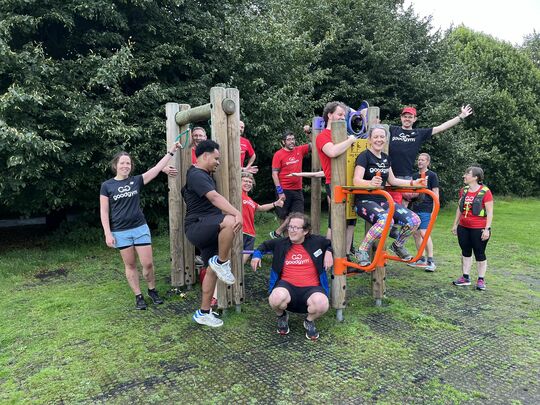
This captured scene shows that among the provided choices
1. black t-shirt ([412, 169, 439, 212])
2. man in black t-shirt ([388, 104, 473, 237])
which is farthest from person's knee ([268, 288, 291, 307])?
black t-shirt ([412, 169, 439, 212])

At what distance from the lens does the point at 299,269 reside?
3941mm

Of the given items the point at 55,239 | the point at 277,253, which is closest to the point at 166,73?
the point at 55,239

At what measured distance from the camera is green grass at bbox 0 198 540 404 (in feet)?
9.66

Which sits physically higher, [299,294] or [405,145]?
[405,145]

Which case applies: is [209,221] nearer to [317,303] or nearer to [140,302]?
[317,303]

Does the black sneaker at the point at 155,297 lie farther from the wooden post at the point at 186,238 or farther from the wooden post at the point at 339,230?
the wooden post at the point at 339,230

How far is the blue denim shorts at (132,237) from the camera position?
4.38 meters

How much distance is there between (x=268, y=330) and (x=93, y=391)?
1.62 meters

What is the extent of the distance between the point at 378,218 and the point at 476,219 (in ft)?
5.88

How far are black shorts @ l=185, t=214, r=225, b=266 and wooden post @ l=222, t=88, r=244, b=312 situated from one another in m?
0.46

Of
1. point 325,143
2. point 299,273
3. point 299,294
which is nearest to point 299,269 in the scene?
point 299,273

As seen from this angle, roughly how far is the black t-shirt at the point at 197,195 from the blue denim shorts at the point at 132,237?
2.41 feet

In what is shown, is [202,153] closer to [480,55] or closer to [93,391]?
[93,391]

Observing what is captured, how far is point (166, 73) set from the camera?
844 cm
